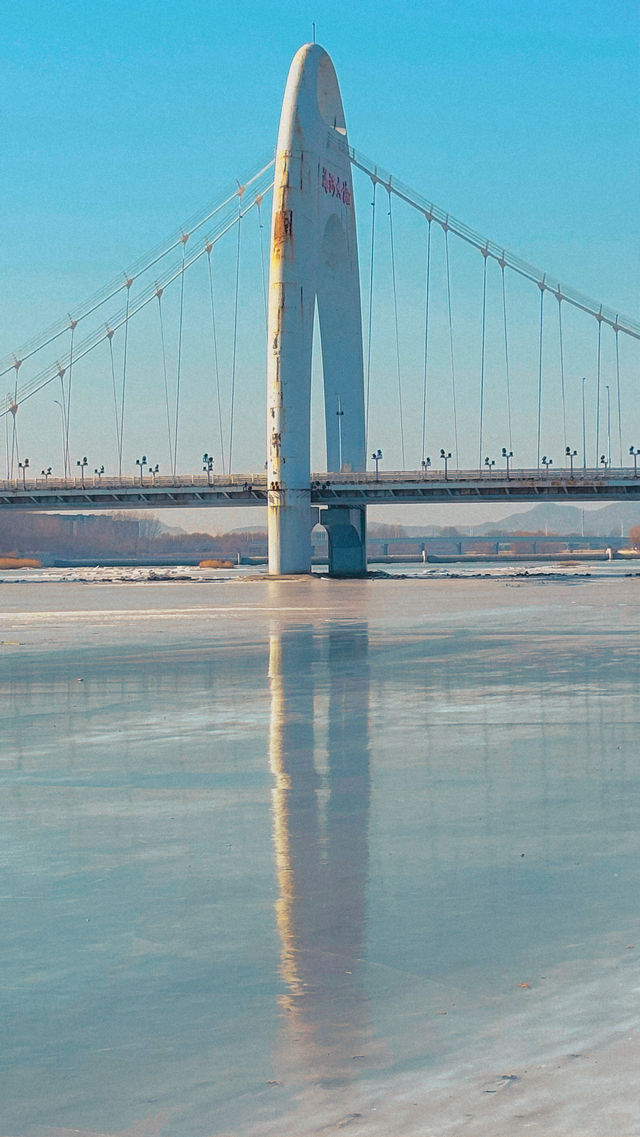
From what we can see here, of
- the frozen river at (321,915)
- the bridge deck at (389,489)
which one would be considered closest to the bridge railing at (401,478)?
the bridge deck at (389,489)

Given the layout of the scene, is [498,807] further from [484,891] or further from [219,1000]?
[219,1000]

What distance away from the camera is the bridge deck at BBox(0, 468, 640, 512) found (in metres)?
98.4

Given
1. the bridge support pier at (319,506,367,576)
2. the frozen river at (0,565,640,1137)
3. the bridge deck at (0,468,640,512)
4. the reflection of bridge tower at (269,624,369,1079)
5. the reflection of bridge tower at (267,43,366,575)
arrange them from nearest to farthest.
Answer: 1. the frozen river at (0,565,640,1137)
2. the reflection of bridge tower at (269,624,369,1079)
3. the reflection of bridge tower at (267,43,366,575)
4. the bridge deck at (0,468,640,512)
5. the bridge support pier at (319,506,367,576)

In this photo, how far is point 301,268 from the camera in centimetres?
9000

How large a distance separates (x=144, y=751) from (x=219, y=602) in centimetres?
3742

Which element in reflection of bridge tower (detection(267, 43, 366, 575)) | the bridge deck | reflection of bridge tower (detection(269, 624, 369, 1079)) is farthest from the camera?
the bridge deck

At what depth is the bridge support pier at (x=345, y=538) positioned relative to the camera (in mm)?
101500

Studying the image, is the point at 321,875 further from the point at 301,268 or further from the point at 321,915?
the point at 301,268

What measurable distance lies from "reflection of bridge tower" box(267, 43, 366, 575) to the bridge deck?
5.67 m

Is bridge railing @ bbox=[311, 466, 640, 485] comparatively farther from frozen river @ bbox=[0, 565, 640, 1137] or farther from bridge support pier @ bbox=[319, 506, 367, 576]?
frozen river @ bbox=[0, 565, 640, 1137]

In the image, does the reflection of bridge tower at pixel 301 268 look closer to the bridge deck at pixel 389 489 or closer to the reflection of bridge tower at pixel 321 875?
the bridge deck at pixel 389 489

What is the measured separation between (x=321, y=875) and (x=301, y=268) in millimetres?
84867

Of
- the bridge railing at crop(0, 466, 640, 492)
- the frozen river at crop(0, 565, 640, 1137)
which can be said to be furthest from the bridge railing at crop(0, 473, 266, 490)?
the frozen river at crop(0, 565, 640, 1137)

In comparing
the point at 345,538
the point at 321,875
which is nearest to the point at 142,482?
the point at 345,538
